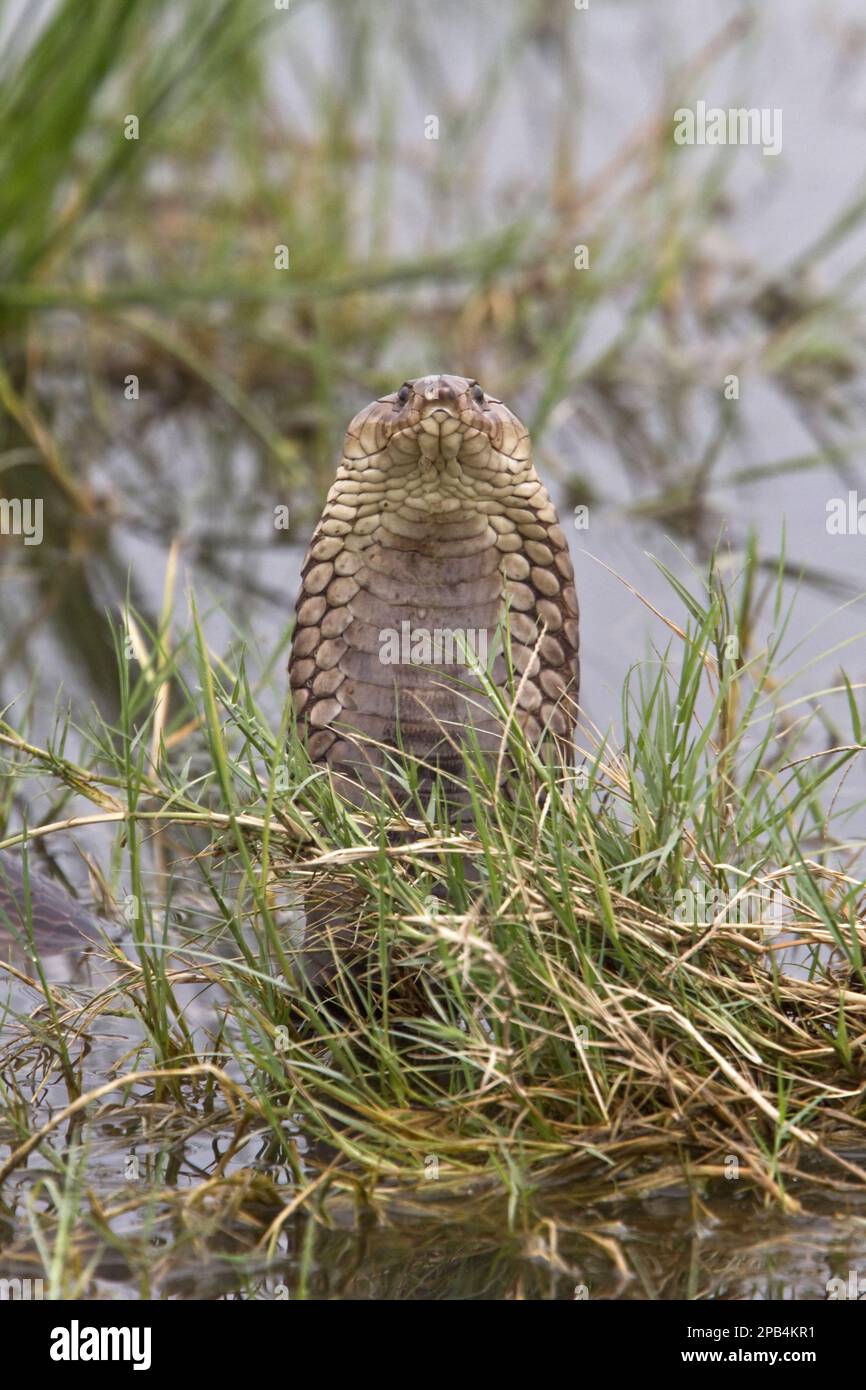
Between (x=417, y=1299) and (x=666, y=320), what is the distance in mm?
6054

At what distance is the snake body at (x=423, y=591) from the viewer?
3721mm

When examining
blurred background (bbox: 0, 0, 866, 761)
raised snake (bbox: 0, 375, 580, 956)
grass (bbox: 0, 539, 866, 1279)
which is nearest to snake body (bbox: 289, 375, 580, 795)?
raised snake (bbox: 0, 375, 580, 956)

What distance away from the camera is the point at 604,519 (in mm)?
6836

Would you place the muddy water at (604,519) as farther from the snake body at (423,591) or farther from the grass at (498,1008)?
the snake body at (423,591)

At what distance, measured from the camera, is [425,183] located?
9.20m

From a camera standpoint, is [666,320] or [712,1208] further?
[666,320]

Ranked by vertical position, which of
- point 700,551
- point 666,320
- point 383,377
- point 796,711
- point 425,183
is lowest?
point 796,711

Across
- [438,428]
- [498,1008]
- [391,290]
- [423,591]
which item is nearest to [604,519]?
[391,290]

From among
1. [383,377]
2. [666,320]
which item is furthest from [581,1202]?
[666,320]

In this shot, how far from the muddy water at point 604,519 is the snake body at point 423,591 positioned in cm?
24

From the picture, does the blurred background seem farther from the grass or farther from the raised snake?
the grass

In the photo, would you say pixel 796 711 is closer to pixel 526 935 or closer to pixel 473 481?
pixel 473 481
